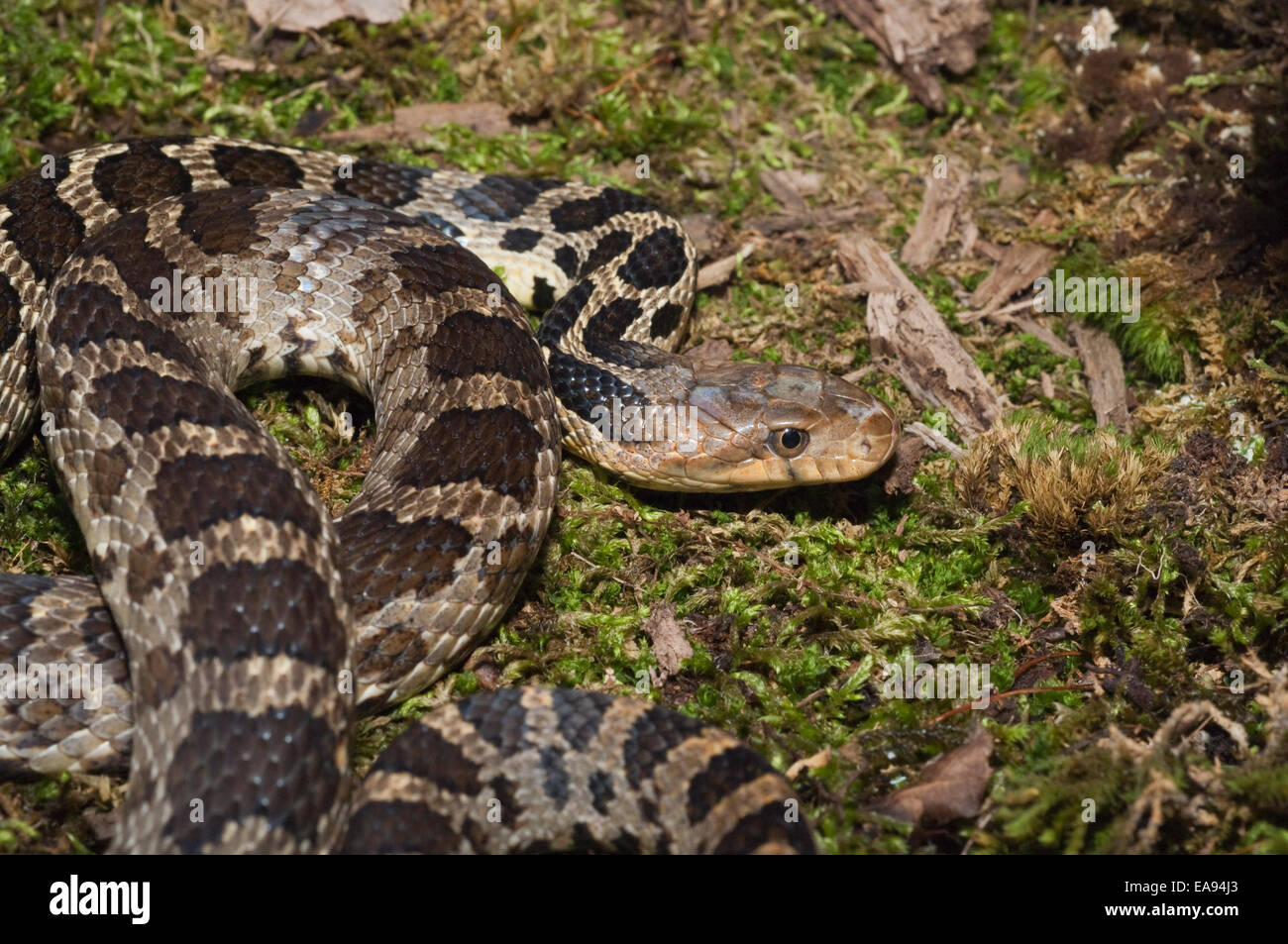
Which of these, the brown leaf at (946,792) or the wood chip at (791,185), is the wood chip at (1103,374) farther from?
the brown leaf at (946,792)

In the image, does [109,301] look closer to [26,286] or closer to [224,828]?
[26,286]

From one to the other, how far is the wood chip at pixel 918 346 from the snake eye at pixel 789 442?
1508mm

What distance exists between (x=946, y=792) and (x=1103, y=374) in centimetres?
430

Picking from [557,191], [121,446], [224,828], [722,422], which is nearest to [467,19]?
[557,191]

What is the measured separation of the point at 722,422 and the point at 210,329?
11.9 feet

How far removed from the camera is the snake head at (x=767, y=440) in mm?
7539

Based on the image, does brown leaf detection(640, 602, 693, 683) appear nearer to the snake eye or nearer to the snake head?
the snake head

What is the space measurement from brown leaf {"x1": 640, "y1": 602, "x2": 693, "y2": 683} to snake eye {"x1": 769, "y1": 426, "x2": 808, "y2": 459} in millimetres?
1340

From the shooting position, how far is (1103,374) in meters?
8.72

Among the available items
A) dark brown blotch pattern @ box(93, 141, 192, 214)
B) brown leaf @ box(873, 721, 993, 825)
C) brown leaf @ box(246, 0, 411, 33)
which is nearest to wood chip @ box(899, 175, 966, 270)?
brown leaf @ box(873, 721, 993, 825)

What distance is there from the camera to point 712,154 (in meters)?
10.5

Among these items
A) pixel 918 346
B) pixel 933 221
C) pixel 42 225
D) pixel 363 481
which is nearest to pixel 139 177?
pixel 42 225

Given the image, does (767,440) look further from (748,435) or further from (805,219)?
(805,219)

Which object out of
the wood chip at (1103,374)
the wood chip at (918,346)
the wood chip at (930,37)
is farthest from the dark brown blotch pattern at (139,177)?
the wood chip at (1103,374)
